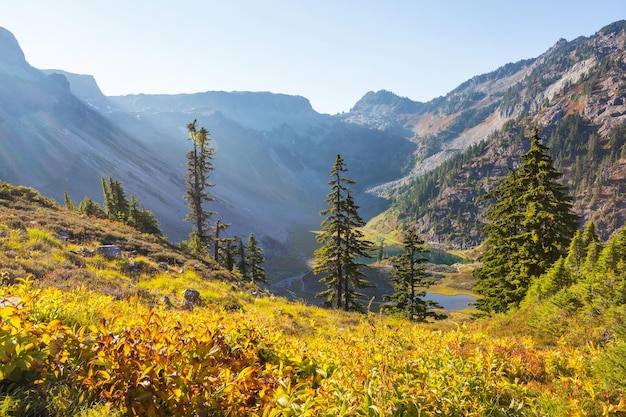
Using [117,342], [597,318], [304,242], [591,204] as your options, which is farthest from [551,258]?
[591,204]

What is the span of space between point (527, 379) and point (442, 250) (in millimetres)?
194097

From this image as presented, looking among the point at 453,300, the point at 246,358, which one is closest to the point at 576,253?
the point at 246,358

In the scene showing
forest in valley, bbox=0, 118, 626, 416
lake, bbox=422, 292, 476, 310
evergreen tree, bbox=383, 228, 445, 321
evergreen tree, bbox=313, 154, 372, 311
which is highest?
forest in valley, bbox=0, 118, 626, 416

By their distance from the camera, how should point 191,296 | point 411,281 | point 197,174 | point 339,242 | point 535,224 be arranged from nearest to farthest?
point 191,296, point 535,224, point 339,242, point 197,174, point 411,281

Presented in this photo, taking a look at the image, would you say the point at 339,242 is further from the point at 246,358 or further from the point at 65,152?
the point at 65,152

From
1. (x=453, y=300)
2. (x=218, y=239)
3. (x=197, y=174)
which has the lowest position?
(x=453, y=300)

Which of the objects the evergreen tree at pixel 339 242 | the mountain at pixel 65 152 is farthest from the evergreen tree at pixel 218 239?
the mountain at pixel 65 152

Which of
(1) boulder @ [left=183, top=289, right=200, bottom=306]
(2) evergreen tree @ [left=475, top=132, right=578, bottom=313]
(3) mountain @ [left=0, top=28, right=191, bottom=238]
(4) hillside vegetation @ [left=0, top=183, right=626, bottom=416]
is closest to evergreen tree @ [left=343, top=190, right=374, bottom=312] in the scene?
(2) evergreen tree @ [left=475, top=132, right=578, bottom=313]

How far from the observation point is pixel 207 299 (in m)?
12.5

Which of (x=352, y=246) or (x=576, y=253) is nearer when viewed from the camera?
(x=576, y=253)

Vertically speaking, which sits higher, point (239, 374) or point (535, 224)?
point (239, 374)

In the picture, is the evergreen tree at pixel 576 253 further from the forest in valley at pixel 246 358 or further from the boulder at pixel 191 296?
the boulder at pixel 191 296

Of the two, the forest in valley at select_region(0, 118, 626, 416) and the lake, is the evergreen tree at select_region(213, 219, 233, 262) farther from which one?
the lake

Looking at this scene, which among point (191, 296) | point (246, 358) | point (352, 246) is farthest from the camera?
point (352, 246)
